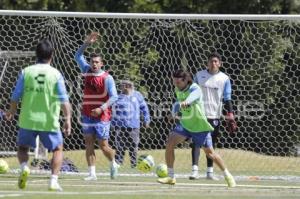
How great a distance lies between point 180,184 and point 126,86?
5015 millimetres

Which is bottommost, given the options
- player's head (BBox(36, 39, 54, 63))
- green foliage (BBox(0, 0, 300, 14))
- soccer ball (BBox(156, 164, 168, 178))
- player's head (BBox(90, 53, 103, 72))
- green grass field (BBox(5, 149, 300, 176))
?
green grass field (BBox(5, 149, 300, 176))

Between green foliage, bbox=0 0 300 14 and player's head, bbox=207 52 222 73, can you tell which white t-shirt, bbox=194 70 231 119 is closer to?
player's head, bbox=207 52 222 73

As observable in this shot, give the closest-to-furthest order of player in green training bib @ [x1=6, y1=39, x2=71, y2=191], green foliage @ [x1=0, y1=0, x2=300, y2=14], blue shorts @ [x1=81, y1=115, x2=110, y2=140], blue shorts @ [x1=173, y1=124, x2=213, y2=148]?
player in green training bib @ [x1=6, y1=39, x2=71, y2=191] < blue shorts @ [x1=173, y1=124, x2=213, y2=148] < blue shorts @ [x1=81, y1=115, x2=110, y2=140] < green foliage @ [x1=0, y1=0, x2=300, y2=14]

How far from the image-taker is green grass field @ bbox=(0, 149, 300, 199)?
36.4 feet

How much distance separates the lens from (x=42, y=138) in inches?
439

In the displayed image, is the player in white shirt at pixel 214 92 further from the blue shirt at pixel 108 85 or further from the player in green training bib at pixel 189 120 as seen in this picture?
the blue shirt at pixel 108 85

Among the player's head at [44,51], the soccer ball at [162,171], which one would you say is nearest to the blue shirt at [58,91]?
the player's head at [44,51]

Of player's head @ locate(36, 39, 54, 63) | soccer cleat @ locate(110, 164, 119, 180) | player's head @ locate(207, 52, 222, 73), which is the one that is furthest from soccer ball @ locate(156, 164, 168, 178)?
player's head @ locate(36, 39, 54, 63)

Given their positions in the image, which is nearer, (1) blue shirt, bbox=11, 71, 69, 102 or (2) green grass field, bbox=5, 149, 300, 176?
(1) blue shirt, bbox=11, 71, 69, 102

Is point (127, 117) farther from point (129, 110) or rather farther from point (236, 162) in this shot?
point (236, 162)

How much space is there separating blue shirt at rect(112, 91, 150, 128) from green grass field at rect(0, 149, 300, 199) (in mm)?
802

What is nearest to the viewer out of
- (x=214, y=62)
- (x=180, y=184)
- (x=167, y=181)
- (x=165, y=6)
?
(x=167, y=181)

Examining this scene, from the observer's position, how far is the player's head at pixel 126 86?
1800 centimetres

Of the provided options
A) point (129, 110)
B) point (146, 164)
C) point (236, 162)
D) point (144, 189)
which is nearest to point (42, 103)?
point (144, 189)
